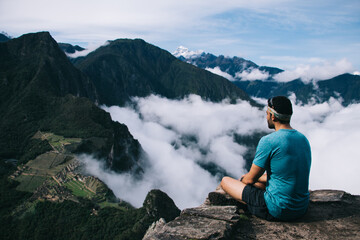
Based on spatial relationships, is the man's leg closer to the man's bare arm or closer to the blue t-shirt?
the man's bare arm

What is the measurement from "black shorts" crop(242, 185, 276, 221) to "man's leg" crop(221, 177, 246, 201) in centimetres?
17

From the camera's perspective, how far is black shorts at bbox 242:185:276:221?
711 centimetres

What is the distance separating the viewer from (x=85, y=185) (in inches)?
4471

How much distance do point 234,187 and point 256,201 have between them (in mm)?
844

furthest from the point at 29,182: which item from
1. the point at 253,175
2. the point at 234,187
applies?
the point at 253,175

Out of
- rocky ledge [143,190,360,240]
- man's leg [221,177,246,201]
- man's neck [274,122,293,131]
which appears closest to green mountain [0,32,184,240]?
man's leg [221,177,246,201]

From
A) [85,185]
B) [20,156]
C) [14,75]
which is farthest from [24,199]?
[14,75]

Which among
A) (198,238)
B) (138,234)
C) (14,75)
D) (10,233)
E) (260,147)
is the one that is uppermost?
(260,147)

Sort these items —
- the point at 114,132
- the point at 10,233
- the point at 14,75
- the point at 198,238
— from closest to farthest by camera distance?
the point at 198,238 → the point at 10,233 → the point at 114,132 → the point at 14,75

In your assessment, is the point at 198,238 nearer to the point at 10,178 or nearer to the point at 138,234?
the point at 138,234

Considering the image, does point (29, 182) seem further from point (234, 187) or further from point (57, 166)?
point (234, 187)

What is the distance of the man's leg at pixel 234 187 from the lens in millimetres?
7629

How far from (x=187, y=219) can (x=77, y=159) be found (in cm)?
12998

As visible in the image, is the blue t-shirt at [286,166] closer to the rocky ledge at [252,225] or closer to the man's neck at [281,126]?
the man's neck at [281,126]
